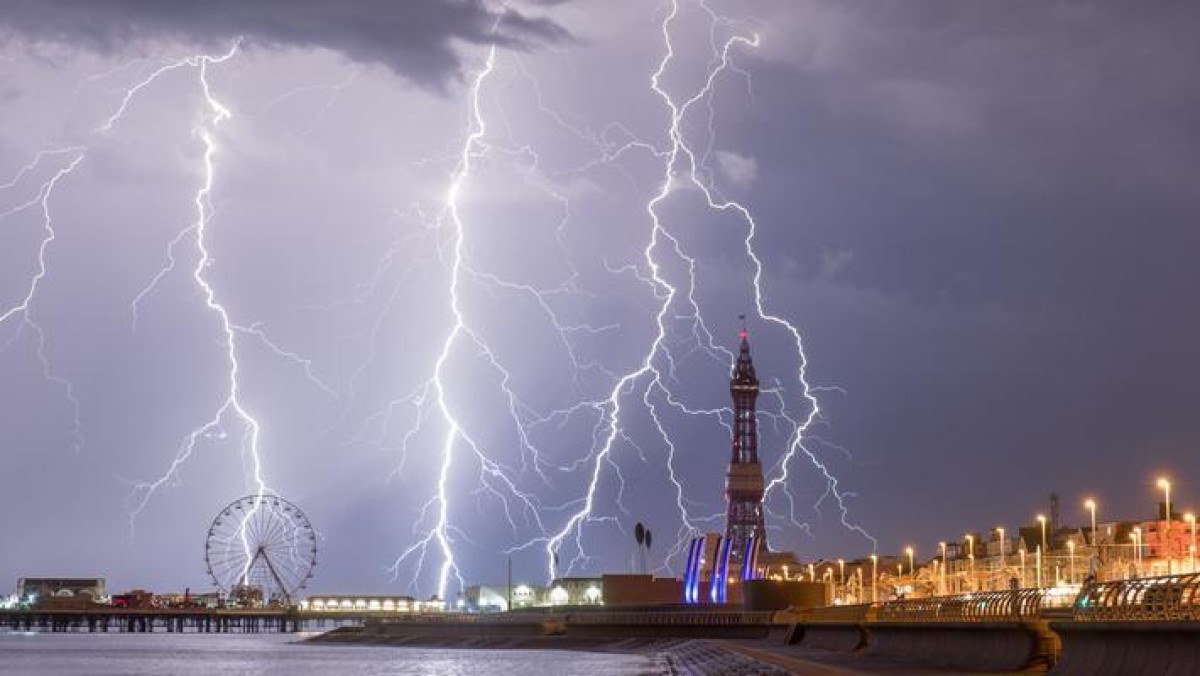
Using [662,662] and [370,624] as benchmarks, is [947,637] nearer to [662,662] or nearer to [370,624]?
[662,662]

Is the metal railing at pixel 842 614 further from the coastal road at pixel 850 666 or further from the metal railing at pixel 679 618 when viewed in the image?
the coastal road at pixel 850 666

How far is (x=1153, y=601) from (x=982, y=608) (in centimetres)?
2229

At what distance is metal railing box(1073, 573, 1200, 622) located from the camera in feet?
63.9

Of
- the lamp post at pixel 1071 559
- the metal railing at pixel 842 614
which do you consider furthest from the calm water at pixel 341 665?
the lamp post at pixel 1071 559

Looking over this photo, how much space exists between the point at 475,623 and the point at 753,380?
174 ft

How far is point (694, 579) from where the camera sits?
131750 mm

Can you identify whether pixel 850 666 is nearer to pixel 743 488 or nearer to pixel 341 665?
pixel 341 665

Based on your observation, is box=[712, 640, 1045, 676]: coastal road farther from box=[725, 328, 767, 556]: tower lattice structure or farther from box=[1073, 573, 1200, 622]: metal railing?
box=[725, 328, 767, 556]: tower lattice structure

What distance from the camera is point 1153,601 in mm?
20422

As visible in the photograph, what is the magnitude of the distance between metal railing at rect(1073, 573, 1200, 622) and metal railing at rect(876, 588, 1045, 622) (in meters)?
9.51

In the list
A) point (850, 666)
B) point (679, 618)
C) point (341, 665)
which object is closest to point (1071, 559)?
point (679, 618)

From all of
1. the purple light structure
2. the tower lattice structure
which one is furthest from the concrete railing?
the tower lattice structure

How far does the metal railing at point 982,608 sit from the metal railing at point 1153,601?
31.2 feet

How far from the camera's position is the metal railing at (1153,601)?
1947 centimetres
